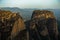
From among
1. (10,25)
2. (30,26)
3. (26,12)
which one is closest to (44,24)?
(30,26)

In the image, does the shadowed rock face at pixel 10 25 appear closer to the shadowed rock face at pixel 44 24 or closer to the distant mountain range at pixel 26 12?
the distant mountain range at pixel 26 12

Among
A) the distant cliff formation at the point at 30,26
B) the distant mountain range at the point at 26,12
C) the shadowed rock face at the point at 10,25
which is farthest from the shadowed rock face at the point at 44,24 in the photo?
the shadowed rock face at the point at 10,25

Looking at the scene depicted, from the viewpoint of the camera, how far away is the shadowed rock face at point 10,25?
4.67 m

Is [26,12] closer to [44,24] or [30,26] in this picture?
[30,26]

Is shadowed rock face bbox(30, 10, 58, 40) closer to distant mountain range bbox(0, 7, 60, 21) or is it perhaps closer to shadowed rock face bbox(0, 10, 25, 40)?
distant mountain range bbox(0, 7, 60, 21)

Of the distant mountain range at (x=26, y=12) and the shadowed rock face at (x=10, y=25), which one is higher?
the distant mountain range at (x=26, y=12)

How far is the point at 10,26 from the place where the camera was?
15.3ft

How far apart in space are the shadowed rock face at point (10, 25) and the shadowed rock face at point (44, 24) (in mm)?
400

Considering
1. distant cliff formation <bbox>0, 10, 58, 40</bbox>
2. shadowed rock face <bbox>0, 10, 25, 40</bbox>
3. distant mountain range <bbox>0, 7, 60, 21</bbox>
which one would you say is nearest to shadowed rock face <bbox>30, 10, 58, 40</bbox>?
distant cliff formation <bbox>0, 10, 58, 40</bbox>

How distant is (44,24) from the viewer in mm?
4840

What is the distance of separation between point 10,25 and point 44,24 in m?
1.08

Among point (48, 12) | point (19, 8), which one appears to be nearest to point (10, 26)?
point (19, 8)

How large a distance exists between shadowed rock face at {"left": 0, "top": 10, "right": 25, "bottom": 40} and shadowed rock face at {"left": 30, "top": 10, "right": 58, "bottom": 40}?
1.31 feet

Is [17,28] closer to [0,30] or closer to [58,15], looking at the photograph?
[0,30]
